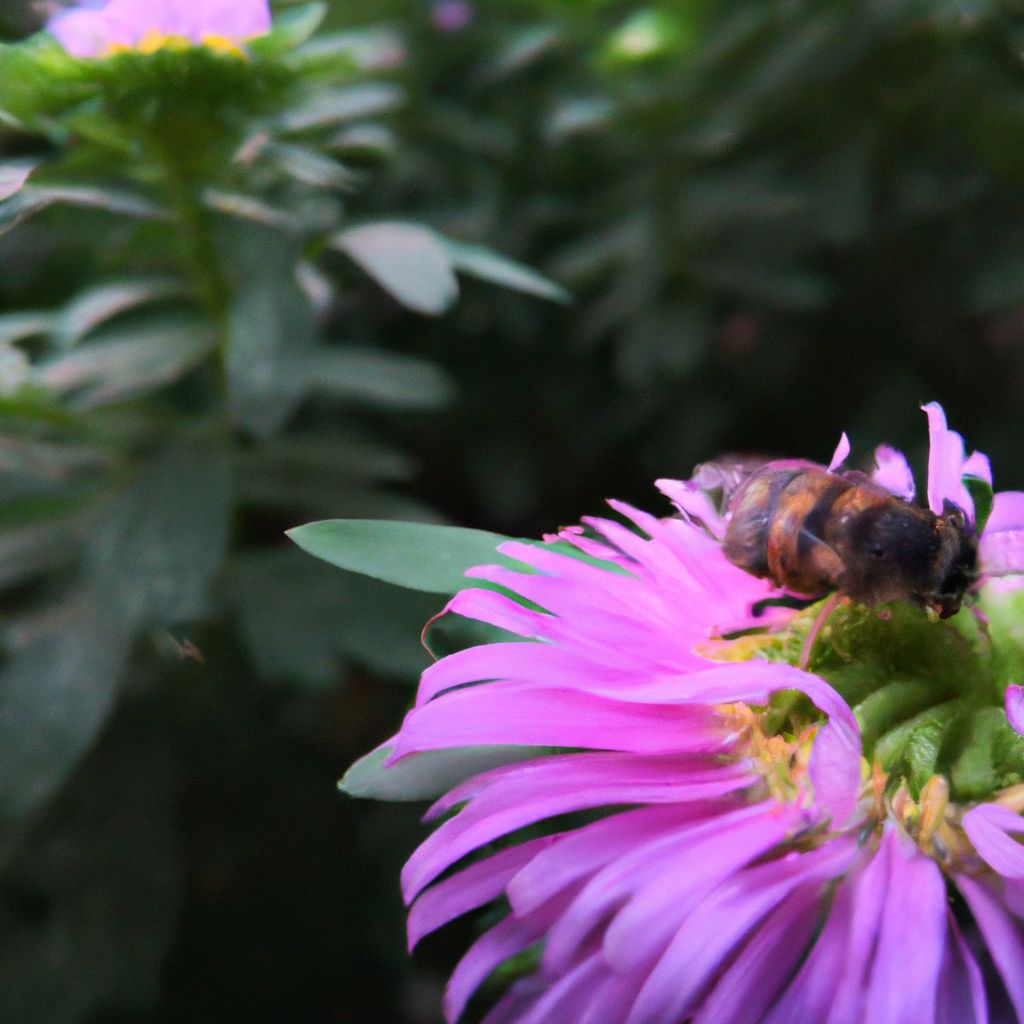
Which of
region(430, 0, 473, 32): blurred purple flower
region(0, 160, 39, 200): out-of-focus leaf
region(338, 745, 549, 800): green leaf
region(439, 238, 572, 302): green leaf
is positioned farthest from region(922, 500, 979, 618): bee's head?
region(430, 0, 473, 32): blurred purple flower

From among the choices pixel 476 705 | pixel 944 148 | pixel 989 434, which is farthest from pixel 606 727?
pixel 944 148

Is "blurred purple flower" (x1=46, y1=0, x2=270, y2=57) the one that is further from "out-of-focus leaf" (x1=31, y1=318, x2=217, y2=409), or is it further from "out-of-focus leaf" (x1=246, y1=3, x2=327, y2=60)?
"out-of-focus leaf" (x1=31, y1=318, x2=217, y2=409)

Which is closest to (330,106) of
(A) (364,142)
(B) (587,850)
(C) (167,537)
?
(A) (364,142)

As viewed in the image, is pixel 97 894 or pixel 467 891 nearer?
pixel 467 891

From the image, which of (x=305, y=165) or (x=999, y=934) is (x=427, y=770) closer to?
(x=999, y=934)

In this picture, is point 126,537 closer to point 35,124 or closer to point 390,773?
point 35,124
